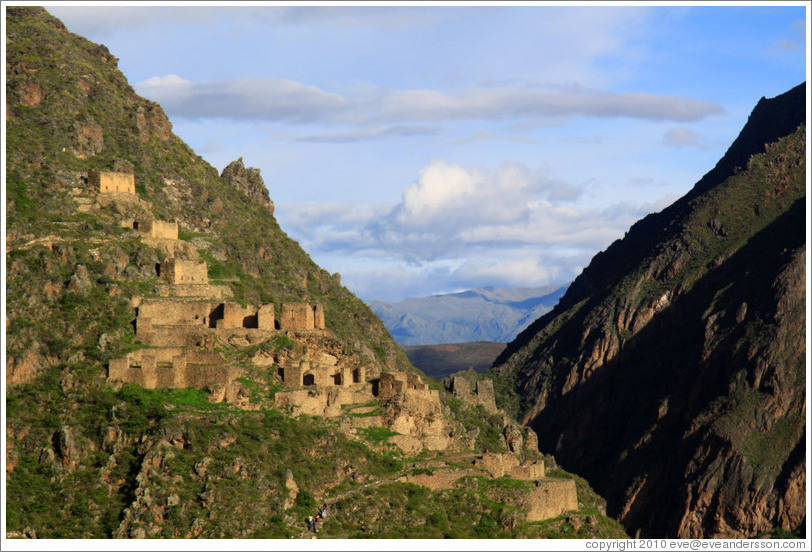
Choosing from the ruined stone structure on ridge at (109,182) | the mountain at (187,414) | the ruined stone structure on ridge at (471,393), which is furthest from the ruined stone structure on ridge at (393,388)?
the ruined stone structure on ridge at (471,393)

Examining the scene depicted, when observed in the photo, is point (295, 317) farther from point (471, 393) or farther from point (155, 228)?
point (471, 393)

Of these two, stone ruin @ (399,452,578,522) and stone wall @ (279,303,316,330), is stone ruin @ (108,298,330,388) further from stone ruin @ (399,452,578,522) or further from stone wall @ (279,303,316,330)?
stone ruin @ (399,452,578,522)

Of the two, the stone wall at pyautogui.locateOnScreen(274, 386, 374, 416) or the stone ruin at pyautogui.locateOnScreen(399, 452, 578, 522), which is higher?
the stone wall at pyautogui.locateOnScreen(274, 386, 374, 416)

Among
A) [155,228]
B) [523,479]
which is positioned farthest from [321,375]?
[155,228]

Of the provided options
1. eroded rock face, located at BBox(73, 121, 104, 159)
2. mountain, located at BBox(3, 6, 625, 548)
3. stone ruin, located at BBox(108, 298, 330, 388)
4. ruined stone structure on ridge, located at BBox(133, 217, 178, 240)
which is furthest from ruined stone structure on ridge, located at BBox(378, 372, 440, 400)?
eroded rock face, located at BBox(73, 121, 104, 159)

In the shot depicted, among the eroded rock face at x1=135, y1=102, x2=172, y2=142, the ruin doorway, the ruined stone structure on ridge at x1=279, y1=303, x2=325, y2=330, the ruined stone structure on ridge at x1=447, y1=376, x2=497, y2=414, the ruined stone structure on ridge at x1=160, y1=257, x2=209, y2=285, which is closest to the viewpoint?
the ruin doorway

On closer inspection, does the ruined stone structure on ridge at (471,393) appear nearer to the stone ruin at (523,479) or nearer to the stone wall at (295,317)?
the stone ruin at (523,479)
